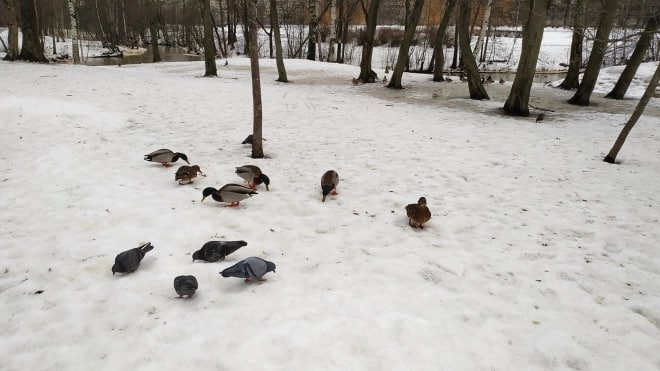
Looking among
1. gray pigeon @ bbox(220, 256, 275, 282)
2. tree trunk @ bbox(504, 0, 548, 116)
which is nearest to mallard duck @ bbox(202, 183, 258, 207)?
gray pigeon @ bbox(220, 256, 275, 282)

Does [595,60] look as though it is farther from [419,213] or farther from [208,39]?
[208,39]

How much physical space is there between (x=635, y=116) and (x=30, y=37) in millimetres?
23038

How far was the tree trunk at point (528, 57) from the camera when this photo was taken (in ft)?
33.4

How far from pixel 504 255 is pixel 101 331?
3846 mm

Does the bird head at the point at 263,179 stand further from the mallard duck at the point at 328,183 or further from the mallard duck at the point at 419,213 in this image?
the mallard duck at the point at 419,213

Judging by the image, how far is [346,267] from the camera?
3.66m

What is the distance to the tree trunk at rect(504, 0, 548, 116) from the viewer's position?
10.2m

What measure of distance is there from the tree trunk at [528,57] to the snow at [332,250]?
288 cm

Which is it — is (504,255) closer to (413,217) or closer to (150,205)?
(413,217)

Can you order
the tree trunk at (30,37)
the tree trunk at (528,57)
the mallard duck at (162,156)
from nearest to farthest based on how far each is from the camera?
the mallard duck at (162,156) < the tree trunk at (528,57) < the tree trunk at (30,37)

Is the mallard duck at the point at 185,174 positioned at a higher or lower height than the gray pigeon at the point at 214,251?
higher

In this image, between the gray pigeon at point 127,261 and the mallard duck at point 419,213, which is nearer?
the gray pigeon at point 127,261

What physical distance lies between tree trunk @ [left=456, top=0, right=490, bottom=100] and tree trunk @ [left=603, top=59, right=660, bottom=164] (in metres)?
6.86

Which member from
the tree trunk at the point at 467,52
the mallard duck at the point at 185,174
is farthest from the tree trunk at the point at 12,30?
the tree trunk at the point at 467,52
